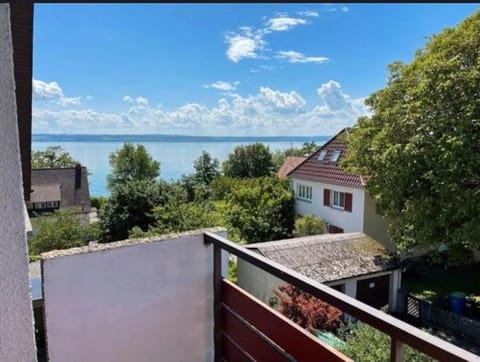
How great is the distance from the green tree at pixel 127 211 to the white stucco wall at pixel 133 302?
14291 mm

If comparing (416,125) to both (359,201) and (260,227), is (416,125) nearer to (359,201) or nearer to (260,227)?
(359,201)

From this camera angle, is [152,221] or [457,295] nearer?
[457,295]

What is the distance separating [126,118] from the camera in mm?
62594

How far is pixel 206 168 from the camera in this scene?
3516cm

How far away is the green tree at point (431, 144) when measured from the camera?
30.6 ft

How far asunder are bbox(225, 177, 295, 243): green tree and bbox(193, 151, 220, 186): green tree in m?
17.2

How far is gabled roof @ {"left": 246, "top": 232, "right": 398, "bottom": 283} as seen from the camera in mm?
11094

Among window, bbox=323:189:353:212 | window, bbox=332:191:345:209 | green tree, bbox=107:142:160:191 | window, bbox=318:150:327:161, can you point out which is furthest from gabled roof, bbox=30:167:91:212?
window, bbox=332:191:345:209

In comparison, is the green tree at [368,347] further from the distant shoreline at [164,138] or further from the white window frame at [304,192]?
the distant shoreline at [164,138]

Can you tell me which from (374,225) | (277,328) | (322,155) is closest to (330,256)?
(374,225)

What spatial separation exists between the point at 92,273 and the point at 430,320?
36.2ft

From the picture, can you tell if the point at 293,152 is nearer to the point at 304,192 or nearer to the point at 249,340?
the point at 304,192

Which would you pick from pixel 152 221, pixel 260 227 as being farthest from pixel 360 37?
pixel 152 221

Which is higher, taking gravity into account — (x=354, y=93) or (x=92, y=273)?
(x=354, y=93)
